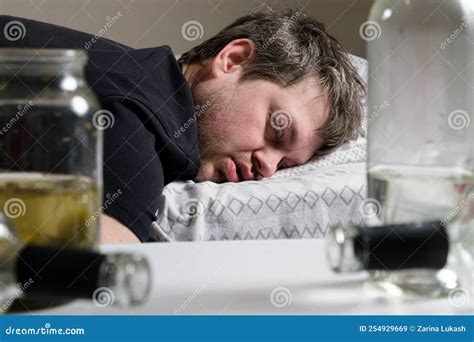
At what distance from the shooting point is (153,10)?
5.96ft

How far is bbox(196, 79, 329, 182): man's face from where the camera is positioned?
3.77 ft

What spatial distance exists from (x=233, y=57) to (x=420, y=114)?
0.75 metres

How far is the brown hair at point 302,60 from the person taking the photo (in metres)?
1.22

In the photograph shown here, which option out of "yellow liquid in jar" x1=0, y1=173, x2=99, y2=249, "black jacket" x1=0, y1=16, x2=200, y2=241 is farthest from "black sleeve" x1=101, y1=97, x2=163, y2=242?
"yellow liquid in jar" x1=0, y1=173, x2=99, y2=249

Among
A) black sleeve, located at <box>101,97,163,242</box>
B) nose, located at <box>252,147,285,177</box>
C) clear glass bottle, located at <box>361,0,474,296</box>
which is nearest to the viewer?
clear glass bottle, located at <box>361,0,474,296</box>

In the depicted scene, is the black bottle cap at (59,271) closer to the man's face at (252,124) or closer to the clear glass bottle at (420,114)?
the clear glass bottle at (420,114)

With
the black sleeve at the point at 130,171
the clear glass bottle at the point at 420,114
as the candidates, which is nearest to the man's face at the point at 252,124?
the black sleeve at the point at 130,171

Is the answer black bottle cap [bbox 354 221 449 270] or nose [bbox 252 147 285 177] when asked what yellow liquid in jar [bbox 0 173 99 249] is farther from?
nose [bbox 252 147 285 177]

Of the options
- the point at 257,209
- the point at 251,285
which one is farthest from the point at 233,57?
the point at 251,285

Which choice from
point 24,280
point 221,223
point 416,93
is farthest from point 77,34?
point 24,280

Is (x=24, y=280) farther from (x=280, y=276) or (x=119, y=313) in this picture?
(x=280, y=276)

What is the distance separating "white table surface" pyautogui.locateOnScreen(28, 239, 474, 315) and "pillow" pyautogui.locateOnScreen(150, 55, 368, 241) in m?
0.36

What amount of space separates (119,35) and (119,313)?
1499 millimetres

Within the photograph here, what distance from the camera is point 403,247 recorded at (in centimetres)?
43
